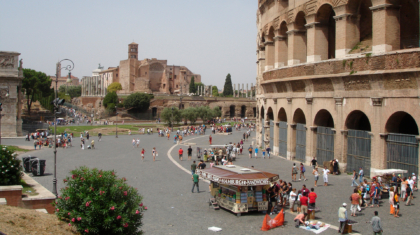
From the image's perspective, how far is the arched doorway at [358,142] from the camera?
62.4 ft

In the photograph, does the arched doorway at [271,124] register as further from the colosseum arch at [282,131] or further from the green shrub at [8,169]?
the green shrub at [8,169]

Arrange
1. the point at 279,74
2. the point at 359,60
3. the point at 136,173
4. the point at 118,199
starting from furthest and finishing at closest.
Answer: the point at 279,74, the point at 136,173, the point at 359,60, the point at 118,199

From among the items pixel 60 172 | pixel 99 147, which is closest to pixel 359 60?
pixel 60 172

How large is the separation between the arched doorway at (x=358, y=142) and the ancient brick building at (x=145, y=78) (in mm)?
84337

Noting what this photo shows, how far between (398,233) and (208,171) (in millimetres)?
6550

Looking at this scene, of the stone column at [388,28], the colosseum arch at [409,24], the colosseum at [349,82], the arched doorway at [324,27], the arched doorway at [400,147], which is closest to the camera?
the arched doorway at [400,147]

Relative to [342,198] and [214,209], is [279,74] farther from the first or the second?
[214,209]

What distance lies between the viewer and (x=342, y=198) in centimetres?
1511

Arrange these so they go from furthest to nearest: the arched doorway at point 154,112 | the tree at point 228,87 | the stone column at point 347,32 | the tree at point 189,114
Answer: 1. the tree at point 228,87
2. the arched doorway at point 154,112
3. the tree at point 189,114
4. the stone column at point 347,32

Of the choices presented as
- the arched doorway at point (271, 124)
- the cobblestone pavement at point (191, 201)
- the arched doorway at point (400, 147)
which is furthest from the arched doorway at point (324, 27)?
the arched doorway at point (271, 124)

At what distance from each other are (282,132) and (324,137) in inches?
210

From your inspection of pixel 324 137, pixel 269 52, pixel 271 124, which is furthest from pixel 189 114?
pixel 324 137

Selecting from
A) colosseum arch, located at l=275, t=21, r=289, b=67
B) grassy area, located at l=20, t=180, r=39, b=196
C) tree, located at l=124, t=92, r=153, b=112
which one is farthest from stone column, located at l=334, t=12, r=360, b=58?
tree, located at l=124, t=92, r=153, b=112

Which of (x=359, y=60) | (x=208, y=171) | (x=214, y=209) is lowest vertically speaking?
(x=214, y=209)
